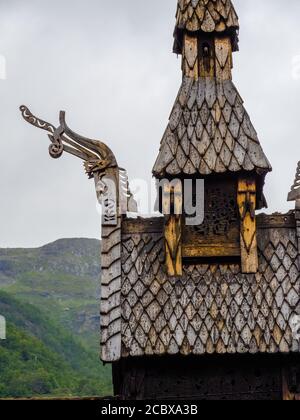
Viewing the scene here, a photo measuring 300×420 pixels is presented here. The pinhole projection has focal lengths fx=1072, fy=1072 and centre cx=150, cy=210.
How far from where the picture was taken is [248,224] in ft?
53.3

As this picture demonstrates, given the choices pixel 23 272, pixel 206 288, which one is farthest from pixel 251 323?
pixel 23 272

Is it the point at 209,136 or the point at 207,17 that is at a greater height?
the point at 207,17

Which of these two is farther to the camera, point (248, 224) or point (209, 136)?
point (209, 136)

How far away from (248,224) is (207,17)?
12.2 feet

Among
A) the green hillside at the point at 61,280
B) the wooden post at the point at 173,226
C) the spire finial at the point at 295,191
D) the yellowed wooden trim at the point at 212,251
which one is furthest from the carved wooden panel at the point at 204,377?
the green hillside at the point at 61,280

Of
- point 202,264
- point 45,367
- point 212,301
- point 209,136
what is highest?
point 209,136

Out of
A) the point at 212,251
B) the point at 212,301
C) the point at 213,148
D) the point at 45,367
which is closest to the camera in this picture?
the point at 212,301

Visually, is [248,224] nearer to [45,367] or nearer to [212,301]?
[212,301]

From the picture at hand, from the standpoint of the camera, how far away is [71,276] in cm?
13450

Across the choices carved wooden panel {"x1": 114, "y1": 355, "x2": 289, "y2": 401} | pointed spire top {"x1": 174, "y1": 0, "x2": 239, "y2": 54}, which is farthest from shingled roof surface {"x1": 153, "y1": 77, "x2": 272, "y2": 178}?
carved wooden panel {"x1": 114, "y1": 355, "x2": 289, "y2": 401}

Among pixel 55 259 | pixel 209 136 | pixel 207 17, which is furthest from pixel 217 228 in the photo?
pixel 55 259

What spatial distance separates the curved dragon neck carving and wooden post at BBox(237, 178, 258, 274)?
6.61 feet

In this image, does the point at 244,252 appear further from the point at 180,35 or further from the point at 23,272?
the point at 23,272

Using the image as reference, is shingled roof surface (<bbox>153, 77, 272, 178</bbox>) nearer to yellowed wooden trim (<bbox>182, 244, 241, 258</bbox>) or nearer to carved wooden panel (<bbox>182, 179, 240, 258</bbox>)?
carved wooden panel (<bbox>182, 179, 240, 258</bbox>)
